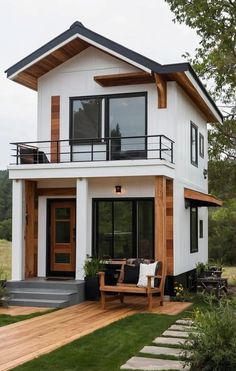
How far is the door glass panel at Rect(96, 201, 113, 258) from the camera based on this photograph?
1377 centimetres

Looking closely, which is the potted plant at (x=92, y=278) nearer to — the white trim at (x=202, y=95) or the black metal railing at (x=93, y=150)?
the black metal railing at (x=93, y=150)

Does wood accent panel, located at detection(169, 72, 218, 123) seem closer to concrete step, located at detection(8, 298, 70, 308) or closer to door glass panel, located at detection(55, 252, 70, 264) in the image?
door glass panel, located at detection(55, 252, 70, 264)

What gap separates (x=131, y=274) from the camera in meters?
12.0

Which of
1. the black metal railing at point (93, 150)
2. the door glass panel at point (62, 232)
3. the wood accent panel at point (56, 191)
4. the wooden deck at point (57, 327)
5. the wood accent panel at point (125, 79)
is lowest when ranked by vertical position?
the wooden deck at point (57, 327)

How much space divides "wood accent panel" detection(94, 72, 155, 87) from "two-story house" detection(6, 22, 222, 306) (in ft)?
0.10

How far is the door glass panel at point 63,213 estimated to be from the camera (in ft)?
46.8

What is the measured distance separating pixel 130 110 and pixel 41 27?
1057cm

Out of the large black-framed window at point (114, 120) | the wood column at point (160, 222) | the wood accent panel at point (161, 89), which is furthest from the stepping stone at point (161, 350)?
the wood accent panel at point (161, 89)

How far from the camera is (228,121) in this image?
20.2 metres

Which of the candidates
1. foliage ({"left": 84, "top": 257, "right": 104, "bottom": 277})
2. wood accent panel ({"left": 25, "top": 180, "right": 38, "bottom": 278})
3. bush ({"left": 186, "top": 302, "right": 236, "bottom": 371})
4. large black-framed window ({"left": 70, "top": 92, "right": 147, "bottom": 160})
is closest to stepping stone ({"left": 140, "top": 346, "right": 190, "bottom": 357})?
bush ({"left": 186, "top": 302, "right": 236, "bottom": 371})

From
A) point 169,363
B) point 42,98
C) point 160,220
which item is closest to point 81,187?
point 160,220

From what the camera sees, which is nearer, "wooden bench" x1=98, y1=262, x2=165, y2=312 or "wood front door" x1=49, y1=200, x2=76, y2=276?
"wooden bench" x1=98, y1=262, x2=165, y2=312

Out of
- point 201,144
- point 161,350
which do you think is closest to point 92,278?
point 161,350

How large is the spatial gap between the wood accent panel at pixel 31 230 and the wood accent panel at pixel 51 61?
2.93 m
